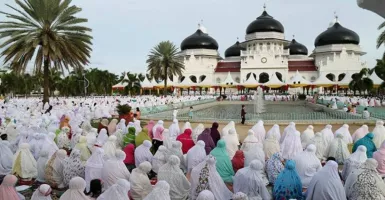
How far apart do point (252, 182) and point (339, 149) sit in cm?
366

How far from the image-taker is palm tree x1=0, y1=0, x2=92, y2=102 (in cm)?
1581

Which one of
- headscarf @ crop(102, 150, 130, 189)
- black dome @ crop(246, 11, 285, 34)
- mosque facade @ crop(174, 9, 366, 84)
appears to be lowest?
headscarf @ crop(102, 150, 130, 189)

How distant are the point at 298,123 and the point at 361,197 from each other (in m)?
11.2

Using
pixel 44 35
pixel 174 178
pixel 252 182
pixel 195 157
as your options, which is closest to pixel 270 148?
pixel 195 157

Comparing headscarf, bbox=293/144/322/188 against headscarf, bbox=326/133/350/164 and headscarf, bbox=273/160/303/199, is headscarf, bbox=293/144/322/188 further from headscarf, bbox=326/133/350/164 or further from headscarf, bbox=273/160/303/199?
headscarf, bbox=326/133/350/164

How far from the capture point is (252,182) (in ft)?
16.7

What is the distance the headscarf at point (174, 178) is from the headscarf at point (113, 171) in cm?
63

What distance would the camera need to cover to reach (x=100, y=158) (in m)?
6.00

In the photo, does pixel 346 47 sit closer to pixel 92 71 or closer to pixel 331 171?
pixel 92 71

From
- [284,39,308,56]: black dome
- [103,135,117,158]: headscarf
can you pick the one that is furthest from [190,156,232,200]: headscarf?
[284,39,308,56]: black dome

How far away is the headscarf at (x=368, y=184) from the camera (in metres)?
4.57

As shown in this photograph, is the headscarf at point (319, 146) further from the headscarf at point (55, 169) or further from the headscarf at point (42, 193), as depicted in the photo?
A: the headscarf at point (42, 193)

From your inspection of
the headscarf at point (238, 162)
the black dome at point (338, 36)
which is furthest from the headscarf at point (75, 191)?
the black dome at point (338, 36)

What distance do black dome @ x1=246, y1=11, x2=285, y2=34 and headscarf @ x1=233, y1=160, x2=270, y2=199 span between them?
178 ft
